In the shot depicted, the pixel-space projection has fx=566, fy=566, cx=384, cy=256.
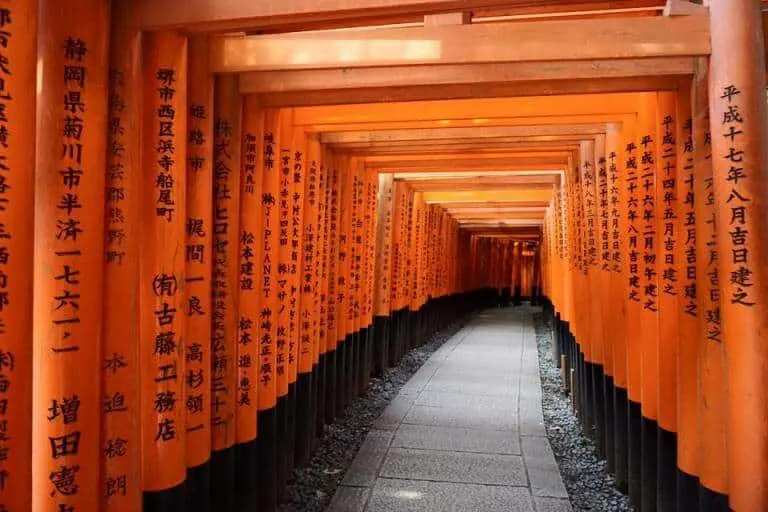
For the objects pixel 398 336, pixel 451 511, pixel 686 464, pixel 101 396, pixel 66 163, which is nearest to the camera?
pixel 66 163

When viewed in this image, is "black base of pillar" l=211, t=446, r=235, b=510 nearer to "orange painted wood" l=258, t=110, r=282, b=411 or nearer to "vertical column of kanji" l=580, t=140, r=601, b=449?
"orange painted wood" l=258, t=110, r=282, b=411

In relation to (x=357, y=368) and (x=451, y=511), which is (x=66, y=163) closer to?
(x=451, y=511)

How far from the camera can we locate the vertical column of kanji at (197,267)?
3.30 meters

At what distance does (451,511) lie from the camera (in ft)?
14.8

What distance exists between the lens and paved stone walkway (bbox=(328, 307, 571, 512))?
472 cm

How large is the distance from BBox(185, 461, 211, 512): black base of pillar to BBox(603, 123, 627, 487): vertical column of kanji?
336cm

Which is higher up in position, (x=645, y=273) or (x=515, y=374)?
(x=645, y=273)

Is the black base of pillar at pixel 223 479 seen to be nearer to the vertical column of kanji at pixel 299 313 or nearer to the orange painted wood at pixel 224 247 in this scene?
the orange painted wood at pixel 224 247

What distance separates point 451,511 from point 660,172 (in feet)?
9.85

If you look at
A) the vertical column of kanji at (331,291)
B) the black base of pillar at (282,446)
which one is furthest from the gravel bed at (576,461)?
the vertical column of kanji at (331,291)

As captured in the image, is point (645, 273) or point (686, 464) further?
point (645, 273)

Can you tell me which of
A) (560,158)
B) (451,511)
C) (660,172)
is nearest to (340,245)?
(560,158)

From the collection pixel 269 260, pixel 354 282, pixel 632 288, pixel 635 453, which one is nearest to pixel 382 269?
pixel 354 282

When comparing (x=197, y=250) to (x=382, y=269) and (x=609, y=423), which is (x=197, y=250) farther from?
(x=382, y=269)
